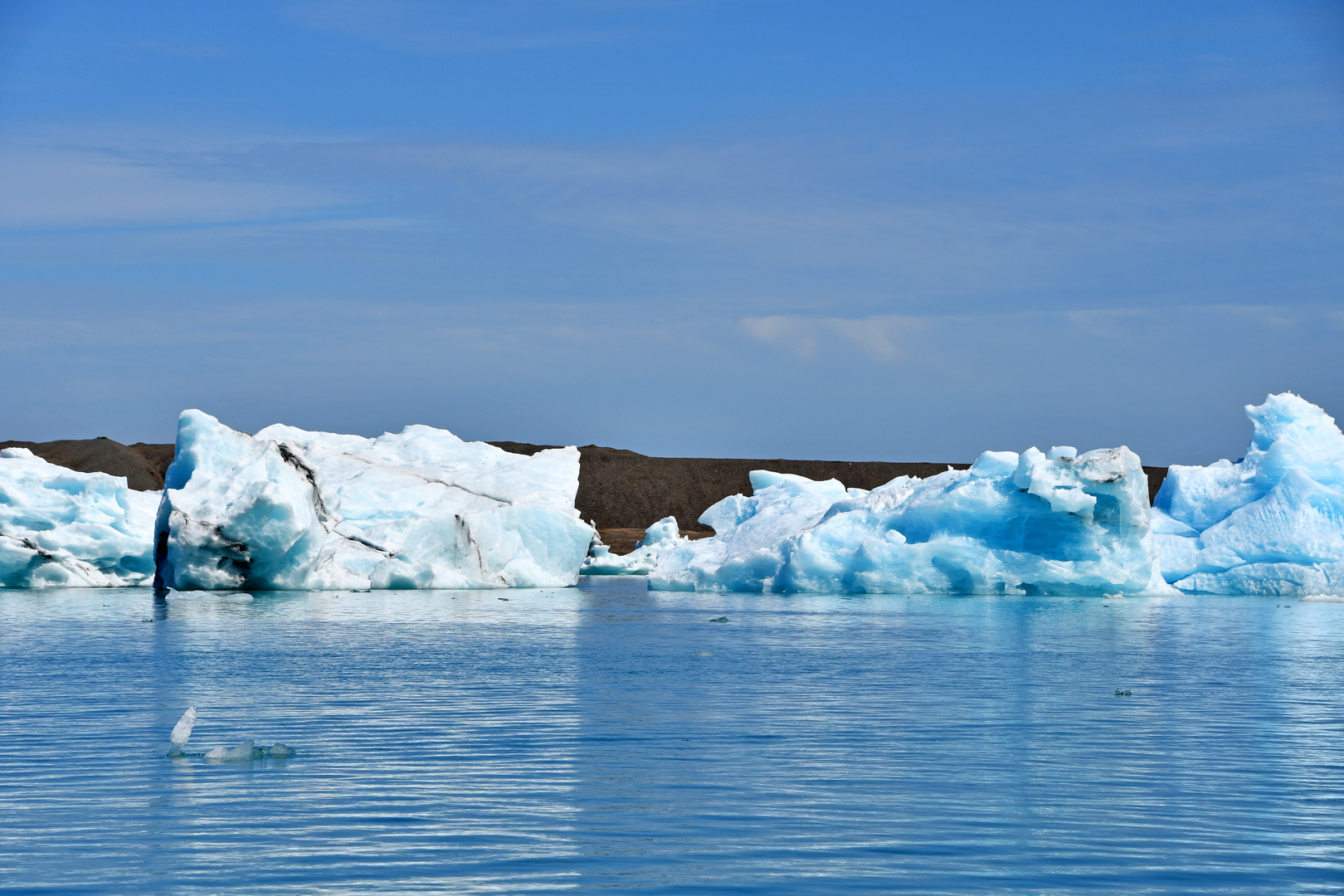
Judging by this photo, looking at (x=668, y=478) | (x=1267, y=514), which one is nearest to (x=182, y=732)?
(x=1267, y=514)

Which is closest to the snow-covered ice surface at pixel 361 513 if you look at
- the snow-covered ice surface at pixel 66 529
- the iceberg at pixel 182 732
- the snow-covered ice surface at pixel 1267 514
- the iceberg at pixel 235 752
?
the snow-covered ice surface at pixel 66 529

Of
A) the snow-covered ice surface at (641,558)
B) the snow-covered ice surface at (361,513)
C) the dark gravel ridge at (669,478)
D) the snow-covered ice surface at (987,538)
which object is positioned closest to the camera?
the snow-covered ice surface at (987,538)

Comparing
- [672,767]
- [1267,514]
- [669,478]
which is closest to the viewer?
[672,767]

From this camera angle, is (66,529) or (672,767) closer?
(672,767)

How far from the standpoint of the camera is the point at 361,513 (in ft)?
89.2

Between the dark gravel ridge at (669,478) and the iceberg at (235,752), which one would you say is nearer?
the iceberg at (235,752)

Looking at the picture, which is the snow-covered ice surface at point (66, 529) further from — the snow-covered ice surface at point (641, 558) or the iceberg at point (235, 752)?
the iceberg at point (235, 752)

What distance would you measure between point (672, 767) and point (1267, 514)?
21.3 meters

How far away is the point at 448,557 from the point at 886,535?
8644 mm

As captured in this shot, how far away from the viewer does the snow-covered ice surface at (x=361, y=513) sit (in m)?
24.0

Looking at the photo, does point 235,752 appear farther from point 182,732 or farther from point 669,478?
point 669,478

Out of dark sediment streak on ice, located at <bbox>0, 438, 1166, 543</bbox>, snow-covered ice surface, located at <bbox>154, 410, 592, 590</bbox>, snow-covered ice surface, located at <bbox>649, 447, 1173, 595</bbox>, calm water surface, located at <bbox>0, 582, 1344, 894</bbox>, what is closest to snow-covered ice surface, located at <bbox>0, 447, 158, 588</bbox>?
snow-covered ice surface, located at <bbox>154, 410, 592, 590</bbox>

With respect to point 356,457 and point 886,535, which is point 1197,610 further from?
point 356,457

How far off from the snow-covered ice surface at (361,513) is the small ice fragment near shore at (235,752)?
615 inches
